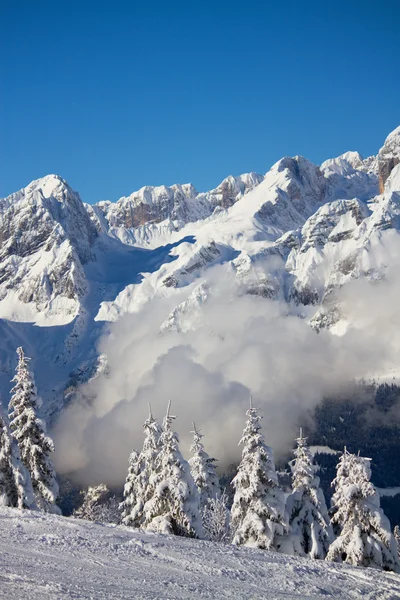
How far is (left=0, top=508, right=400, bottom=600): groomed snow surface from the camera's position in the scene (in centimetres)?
1308

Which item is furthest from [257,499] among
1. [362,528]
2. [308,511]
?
[362,528]

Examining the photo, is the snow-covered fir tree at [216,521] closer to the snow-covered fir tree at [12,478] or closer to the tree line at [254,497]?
the tree line at [254,497]

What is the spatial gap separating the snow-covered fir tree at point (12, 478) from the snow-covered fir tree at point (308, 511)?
13909 mm

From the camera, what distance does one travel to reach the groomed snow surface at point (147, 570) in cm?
1308

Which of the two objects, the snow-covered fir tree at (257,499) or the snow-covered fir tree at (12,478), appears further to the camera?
the snow-covered fir tree at (12,478)

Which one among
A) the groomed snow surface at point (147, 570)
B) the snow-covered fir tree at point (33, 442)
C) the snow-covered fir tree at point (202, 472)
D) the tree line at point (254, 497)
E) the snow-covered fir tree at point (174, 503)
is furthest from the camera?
the snow-covered fir tree at point (202, 472)

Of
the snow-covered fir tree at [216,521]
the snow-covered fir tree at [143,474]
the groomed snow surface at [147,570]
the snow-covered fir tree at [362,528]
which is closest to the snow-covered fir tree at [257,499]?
the snow-covered fir tree at [362,528]

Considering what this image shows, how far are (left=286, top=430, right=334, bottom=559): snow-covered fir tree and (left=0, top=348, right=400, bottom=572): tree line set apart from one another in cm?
5

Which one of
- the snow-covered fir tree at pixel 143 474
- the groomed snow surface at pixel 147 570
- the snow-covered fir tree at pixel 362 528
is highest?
the snow-covered fir tree at pixel 143 474

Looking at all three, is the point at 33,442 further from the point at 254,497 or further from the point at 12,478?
the point at 254,497

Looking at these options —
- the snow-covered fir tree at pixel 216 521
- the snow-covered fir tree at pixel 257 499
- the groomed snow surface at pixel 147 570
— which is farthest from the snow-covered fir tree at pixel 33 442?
the groomed snow surface at pixel 147 570

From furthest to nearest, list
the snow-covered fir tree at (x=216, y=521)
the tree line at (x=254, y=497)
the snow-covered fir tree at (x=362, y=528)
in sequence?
the snow-covered fir tree at (x=216, y=521), the tree line at (x=254, y=497), the snow-covered fir tree at (x=362, y=528)

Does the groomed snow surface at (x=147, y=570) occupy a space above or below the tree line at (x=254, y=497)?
below

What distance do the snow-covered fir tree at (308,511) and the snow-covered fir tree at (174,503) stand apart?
17.1ft
